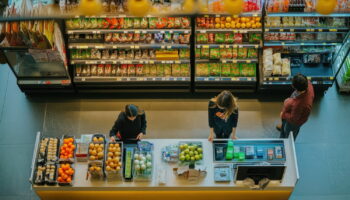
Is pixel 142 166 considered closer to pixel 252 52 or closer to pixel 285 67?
pixel 252 52

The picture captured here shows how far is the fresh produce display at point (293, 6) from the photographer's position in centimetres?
718

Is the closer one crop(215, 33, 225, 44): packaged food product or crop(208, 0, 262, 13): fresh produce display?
crop(208, 0, 262, 13): fresh produce display

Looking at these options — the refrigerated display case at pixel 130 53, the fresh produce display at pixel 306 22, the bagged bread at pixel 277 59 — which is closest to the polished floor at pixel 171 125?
the refrigerated display case at pixel 130 53

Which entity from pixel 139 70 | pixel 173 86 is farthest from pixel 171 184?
pixel 139 70

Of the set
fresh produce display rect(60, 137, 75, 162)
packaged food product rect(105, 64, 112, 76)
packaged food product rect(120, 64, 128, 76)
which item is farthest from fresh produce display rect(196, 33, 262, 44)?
fresh produce display rect(60, 137, 75, 162)

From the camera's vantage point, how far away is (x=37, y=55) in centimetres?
751

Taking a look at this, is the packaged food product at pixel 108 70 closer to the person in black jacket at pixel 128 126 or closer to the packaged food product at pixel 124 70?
the packaged food product at pixel 124 70

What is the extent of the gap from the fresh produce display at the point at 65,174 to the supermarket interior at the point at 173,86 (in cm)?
7

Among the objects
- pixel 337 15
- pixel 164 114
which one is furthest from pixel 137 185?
pixel 337 15

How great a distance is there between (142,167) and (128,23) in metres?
2.68

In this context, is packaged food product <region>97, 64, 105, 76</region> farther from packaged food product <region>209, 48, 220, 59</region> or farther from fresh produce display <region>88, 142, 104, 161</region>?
fresh produce display <region>88, 142, 104, 161</region>

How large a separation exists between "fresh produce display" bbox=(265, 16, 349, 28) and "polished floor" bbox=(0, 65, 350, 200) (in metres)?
1.38

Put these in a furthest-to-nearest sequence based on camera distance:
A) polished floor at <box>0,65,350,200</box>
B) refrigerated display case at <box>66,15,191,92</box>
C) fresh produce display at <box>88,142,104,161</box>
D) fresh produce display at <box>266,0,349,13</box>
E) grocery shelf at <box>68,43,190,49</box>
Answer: grocery shelf at <box>68,43,190,49</box>
refrigerated display case at <box>66,15,191,92</box>
polished floor at <box>0,65,350,200</box>
fresh produce display at <box>266,0,349,13</box>
fresh produce display at <box>88,142,104,161</box>

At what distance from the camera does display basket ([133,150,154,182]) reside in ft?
19.5
